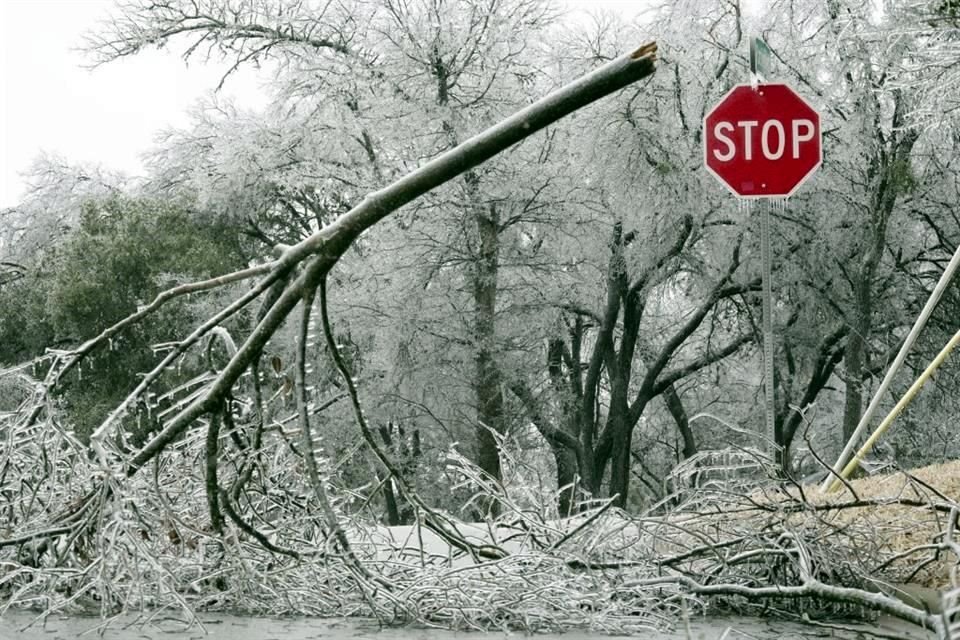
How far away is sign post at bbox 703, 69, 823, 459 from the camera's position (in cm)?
1414

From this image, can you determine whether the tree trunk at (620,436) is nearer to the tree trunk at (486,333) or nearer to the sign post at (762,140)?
the tree trunk at (486,333)

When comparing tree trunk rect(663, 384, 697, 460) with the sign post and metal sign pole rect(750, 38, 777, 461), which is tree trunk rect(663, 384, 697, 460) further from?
metal sign pole rect(750, 38, 777, 461)

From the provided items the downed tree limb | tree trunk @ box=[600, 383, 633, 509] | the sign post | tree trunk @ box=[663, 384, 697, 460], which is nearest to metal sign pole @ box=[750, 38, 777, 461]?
the sign post

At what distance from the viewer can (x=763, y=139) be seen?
1470cm

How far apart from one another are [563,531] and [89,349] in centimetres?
162

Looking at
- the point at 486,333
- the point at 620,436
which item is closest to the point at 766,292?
the point at 486,333

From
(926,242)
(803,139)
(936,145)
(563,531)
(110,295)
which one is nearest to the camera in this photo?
(563,531)

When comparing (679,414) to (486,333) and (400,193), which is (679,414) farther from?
(400,193)

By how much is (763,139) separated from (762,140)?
15 mm

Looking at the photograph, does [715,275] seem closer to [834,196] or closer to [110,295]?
[834,196]

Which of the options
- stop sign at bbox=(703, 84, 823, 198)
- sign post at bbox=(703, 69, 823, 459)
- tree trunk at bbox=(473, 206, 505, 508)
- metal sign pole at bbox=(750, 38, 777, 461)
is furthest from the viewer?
tree trunk at bbox=(473, 206, 505, 508)

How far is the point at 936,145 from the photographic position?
18.4 m

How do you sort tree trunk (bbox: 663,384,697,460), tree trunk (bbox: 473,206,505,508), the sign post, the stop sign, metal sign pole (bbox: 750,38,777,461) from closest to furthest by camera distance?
metal sign pole (bbox: 750,38,777,461) < the sign post < the stop sign < tree trunk (bbox: 473,206,505,508) < tree trunk (bbox: 663,384,697,460)

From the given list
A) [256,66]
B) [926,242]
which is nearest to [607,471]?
[926,242]
